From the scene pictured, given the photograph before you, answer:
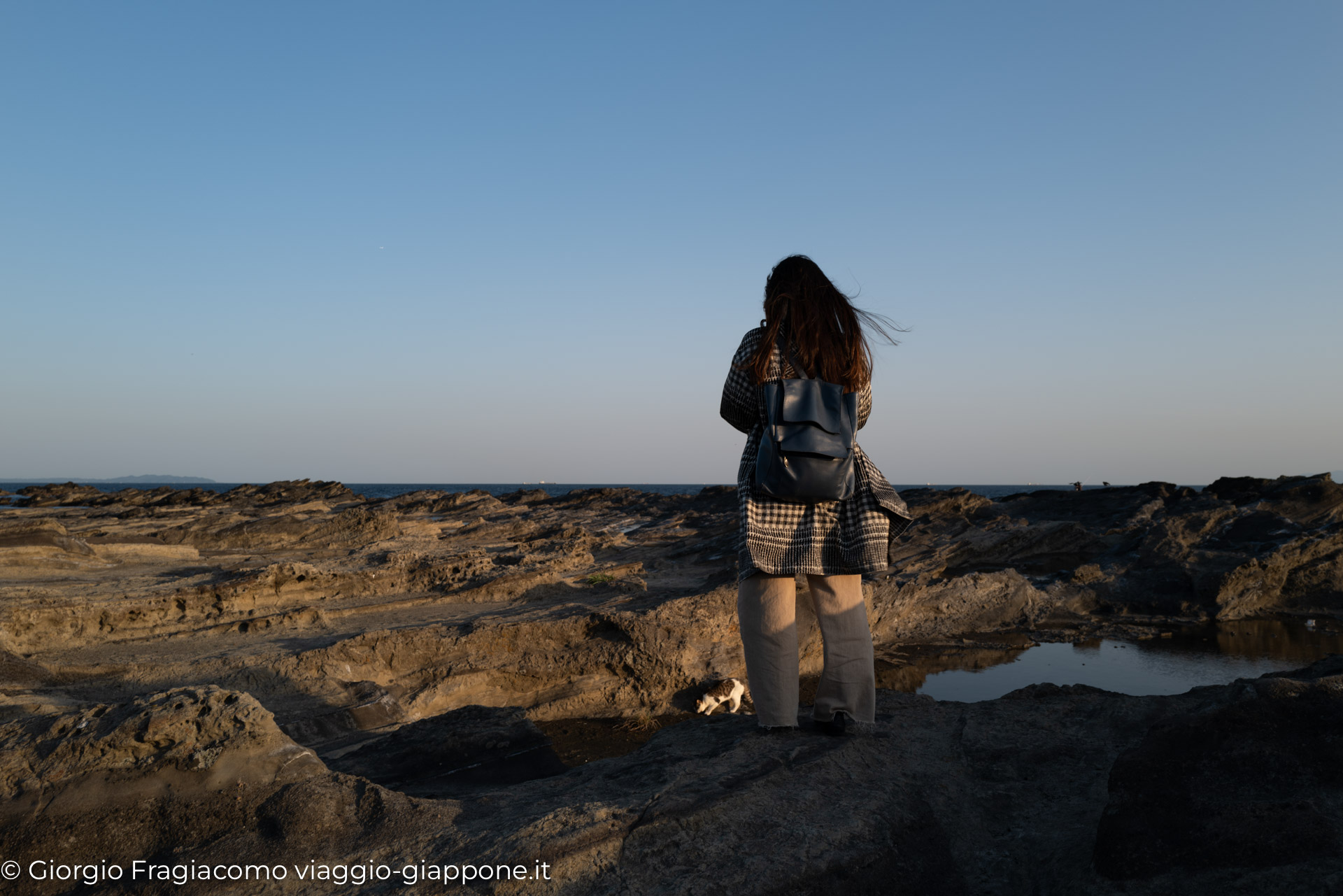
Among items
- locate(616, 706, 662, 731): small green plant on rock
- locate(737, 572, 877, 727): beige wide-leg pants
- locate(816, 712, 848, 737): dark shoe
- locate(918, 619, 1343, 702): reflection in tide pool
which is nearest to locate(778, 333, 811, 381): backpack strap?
locate(737, 572, 877, 727): beige wide-leg pants

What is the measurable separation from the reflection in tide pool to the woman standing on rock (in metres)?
2.71

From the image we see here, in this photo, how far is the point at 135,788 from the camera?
221 centimetres

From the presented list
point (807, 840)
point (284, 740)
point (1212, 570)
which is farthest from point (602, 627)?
point (1212, 570)

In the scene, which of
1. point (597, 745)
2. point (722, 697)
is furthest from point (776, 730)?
point (722, 697)

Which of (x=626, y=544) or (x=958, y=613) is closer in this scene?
(x=958, y=613)

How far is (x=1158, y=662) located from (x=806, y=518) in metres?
5.37

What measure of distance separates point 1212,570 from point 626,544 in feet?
31.3

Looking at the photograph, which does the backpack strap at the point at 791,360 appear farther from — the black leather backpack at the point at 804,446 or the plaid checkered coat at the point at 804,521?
the black leather backpack at the point at 804,446

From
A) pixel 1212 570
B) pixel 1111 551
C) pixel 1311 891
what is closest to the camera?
pixel 1311 891

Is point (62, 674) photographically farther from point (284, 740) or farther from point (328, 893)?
point (328, 893)

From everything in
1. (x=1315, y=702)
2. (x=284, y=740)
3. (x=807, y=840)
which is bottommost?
(x=807, y=840)

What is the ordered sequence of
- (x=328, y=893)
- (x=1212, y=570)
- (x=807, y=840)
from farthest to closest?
1. (x=1212, y=570)
2. (x=807, y=840)
3. (x=328, y=893)

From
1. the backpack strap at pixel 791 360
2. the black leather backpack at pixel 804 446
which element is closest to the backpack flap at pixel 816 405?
the black leather backpack at pixel 804 446

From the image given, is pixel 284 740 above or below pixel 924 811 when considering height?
above
